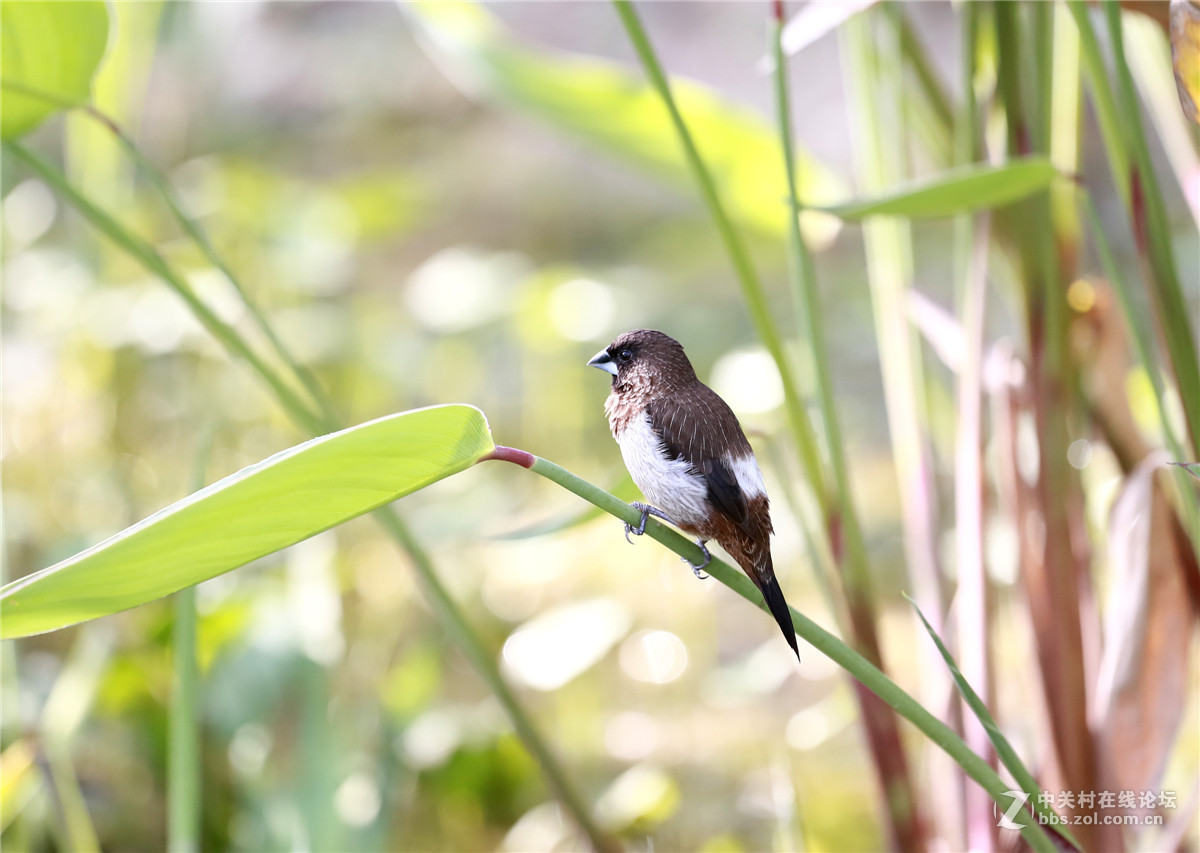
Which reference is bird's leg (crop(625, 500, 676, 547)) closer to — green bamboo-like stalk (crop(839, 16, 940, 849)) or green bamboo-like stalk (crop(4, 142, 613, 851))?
green bamboo-like stalk (crop(4, 142, 613, 851))

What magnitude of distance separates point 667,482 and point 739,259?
14 centimetres

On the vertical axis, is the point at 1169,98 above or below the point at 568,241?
below

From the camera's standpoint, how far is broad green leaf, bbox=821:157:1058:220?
1.07 ft

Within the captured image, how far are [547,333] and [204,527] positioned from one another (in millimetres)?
883

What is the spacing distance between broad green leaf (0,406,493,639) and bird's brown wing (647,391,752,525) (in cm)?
7

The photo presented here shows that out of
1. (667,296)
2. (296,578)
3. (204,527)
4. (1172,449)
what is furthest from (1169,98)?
(667,296)

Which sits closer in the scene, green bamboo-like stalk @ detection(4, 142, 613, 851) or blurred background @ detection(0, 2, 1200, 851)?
green bamboo-like stalk @ detection(4, 142, 613, 851)

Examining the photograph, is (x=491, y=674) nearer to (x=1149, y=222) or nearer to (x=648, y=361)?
(x=648, y=361)

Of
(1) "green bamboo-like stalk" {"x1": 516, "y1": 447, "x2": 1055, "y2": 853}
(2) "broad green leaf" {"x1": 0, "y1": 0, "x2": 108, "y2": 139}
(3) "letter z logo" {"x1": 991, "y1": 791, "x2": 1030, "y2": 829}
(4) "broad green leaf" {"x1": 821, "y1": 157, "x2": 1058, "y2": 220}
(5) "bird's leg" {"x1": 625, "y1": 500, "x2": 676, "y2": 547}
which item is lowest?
(3) "letter z logo" {"x1": 991, "y1": 791, "x2": 1030, "y2": 829}

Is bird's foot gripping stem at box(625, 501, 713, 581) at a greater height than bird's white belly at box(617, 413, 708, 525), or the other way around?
bird's white belly at box(617, 413, 708, 525)

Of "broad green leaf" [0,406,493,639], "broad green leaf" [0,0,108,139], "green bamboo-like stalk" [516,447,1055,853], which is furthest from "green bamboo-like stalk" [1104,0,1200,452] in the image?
"broad green leaf" [0,0,108,139]

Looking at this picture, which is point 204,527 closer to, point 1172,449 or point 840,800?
point 1172,449

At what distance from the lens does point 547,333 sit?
3.56 feet

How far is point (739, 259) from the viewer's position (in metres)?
0.39
